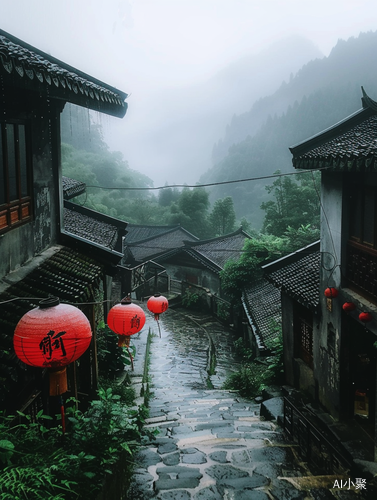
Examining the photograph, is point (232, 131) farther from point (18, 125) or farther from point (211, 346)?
point (18, 125)

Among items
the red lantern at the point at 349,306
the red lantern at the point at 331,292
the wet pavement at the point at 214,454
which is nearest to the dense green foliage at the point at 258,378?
the wet pavement at the point at 214,454

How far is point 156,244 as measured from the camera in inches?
2036

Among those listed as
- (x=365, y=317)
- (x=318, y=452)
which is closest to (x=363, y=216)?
(x=365, y=317)

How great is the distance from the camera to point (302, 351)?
47.3ft

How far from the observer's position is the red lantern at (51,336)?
532cm

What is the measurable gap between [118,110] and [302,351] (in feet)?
33.0

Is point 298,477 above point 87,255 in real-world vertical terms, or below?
below

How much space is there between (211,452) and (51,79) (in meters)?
7.29

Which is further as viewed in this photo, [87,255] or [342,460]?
[87,255]

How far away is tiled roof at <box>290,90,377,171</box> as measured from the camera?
7855 millimetres

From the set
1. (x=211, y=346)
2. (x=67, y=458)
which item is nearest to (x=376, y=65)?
(x=211, y=346)

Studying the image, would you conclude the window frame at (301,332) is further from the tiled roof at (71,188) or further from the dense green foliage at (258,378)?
the tiled roof at (71,188)

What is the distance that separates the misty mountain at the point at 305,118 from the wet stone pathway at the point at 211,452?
89.8 m

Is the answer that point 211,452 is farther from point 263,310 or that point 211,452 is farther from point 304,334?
point 263,310
